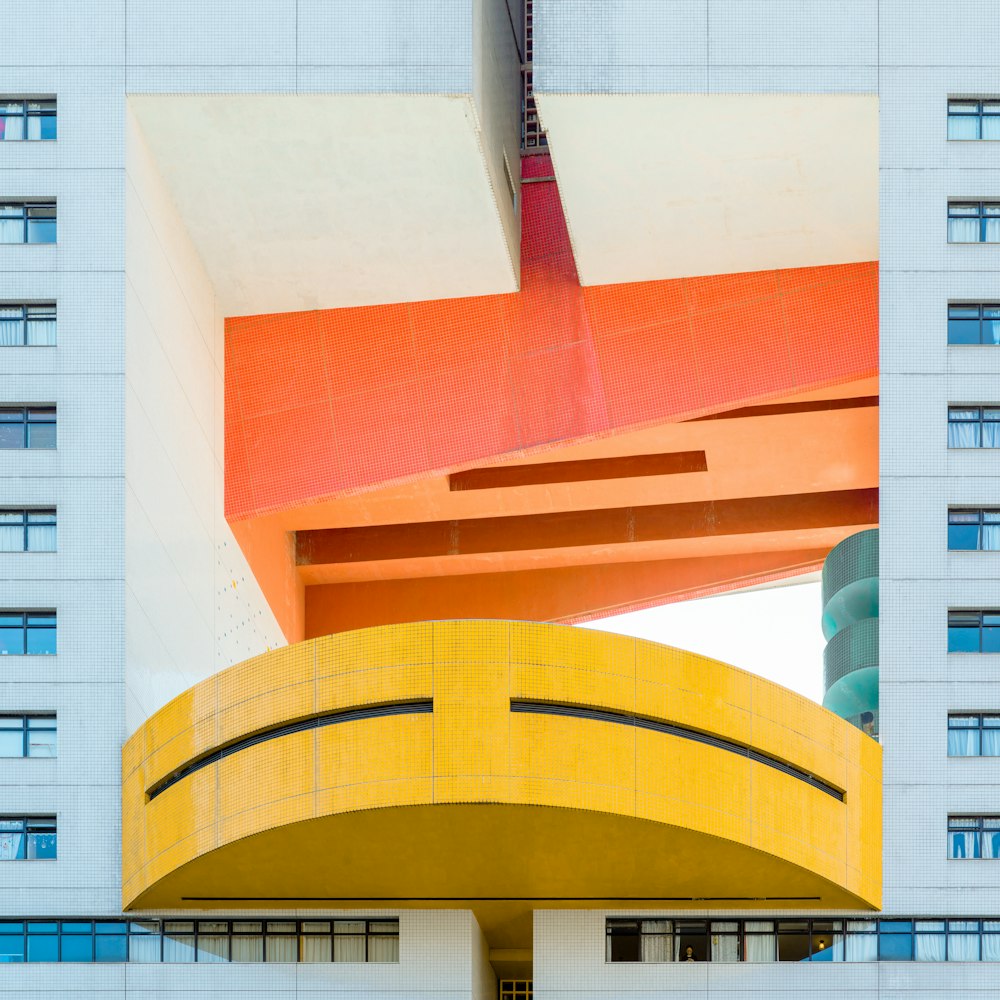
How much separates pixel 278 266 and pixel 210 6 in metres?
7.02

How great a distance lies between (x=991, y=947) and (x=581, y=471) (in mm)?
19303

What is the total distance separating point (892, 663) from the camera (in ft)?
140

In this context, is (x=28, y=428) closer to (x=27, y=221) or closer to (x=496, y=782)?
(x=27, y=221)

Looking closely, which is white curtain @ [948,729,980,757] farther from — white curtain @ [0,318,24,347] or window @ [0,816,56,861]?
white curtain @ [0,318,24,347]

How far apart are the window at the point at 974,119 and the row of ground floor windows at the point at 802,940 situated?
53.6 ft

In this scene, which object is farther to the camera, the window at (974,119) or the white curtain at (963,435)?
the window at (974,119)

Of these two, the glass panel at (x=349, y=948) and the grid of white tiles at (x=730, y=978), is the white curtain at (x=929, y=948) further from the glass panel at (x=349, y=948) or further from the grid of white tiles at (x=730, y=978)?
the glass panel at (x=349, y=948)

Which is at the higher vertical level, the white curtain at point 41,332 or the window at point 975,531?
the white curtain at point 41,332

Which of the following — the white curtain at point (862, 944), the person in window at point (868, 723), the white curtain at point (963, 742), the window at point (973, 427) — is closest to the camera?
the white curtain at point (862, 944)

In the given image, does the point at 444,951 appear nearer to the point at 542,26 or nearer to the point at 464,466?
the point at 464,466

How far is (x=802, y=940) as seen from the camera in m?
42.2

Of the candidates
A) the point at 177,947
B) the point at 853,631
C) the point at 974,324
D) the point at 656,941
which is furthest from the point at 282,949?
the point at 974,324

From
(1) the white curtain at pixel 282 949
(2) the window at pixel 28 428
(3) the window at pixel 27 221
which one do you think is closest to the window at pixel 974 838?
(1) the white curtain at pixel 282 949

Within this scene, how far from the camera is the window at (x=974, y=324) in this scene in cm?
4419
